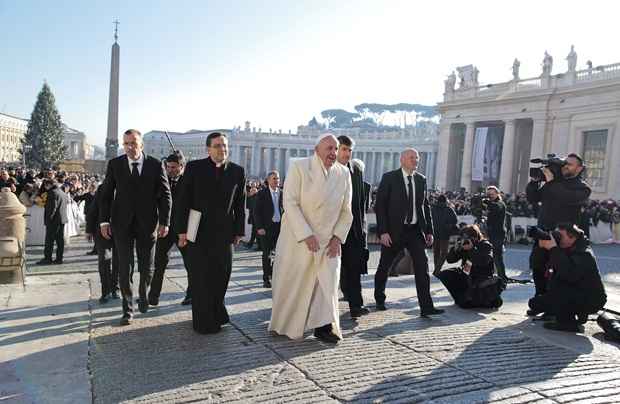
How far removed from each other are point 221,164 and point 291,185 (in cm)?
76

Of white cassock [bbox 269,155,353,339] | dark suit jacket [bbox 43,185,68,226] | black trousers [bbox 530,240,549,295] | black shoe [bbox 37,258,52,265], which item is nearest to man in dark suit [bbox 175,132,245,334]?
white cassock [bbox 269,155,353,339]

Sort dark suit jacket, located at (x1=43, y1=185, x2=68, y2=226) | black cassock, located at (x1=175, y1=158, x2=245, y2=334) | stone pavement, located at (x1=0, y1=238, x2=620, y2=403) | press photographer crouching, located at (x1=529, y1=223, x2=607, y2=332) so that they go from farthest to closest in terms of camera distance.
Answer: dark suit jacket, located at (x1=43, y1=185, x2=68, y2=226) → press photographer crouching, located at (x1=529, y1=223, x2=607, y2=332) → black cassock, located at (x1=175, y1=158, x2=245, y2=334) → stone pavement, located at (x1=0, y1=238, x2=620, y2=403)

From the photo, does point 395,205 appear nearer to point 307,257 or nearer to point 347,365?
point 307,257

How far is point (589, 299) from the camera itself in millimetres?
5297

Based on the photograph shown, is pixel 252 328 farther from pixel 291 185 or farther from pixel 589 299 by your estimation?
pixel 589 299

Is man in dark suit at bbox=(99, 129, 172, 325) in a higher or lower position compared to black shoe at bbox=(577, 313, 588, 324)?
higher

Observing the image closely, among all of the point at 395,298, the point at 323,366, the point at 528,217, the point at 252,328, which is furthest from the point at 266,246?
the point at 528,217

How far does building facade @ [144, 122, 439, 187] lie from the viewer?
67.2m

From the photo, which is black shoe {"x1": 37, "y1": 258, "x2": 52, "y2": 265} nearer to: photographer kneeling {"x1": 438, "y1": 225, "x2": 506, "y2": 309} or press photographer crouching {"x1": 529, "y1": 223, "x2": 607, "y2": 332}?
photographer kneeling {"x1": 438, "y1": 225, "x2": 506, "y2": 309}

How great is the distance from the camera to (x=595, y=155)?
87.6ft

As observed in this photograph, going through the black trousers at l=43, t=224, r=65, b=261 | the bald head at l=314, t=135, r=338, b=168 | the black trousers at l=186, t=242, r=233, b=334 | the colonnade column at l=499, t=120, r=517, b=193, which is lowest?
the black trousers at l=43, t=224, r=65, b=261

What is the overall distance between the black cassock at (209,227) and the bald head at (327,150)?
36.9 inches

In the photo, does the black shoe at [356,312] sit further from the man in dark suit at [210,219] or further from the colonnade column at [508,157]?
the colonnade column at [508,157]

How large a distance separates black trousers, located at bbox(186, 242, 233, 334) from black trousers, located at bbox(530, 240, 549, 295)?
13.1 ft
